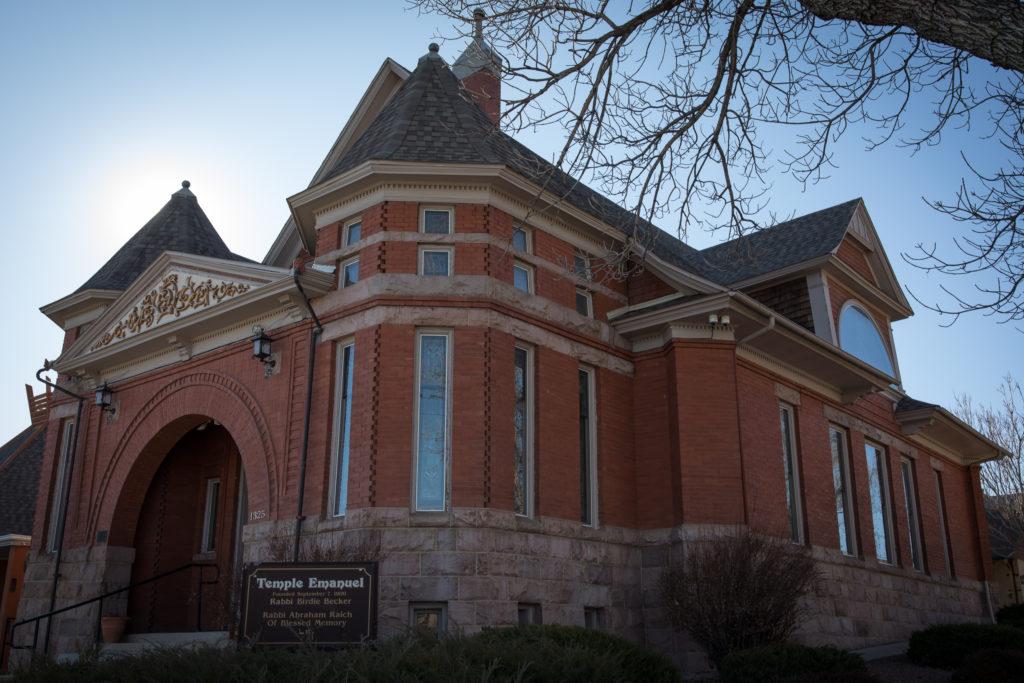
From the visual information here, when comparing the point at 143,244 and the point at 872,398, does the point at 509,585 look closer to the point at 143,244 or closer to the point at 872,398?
the point at 872,398

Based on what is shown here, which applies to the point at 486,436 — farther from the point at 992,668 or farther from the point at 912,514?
the point at 912,514

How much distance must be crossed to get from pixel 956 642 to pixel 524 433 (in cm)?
755

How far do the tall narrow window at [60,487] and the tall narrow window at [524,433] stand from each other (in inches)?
424

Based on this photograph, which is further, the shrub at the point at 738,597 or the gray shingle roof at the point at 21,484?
the gray shingle roof at the point at 21,484

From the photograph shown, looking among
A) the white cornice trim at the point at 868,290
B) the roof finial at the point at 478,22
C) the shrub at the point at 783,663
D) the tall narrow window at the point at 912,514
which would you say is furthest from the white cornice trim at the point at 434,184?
the tall narrow window at the point at 912,514

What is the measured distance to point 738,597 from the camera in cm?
1337

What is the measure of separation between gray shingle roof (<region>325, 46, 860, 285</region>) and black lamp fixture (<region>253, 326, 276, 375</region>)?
306 cm

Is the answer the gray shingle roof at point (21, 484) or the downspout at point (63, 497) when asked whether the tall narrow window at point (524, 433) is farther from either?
the gray shingle roof at point (21, 484)

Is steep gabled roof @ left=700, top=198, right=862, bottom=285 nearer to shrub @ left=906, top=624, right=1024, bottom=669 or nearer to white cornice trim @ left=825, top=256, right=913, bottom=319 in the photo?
white cornice trim @ left=825, top=256, right=913, bottom=319

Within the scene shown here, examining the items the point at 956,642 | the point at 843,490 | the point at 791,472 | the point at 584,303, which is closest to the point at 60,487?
the point at 584,303

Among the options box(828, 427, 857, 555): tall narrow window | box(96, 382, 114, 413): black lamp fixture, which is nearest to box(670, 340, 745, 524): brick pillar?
box(828, 427, 857, 555): tall narrow window

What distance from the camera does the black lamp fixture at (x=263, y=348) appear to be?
52.0ft

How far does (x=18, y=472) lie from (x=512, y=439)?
19.6m

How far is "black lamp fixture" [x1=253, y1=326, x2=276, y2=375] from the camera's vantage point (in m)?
15.8
